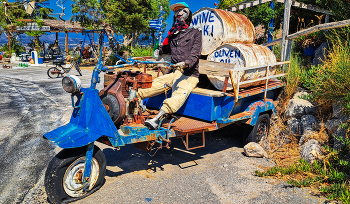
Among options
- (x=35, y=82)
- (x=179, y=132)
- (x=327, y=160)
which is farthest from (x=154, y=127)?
(x=35, y=82)

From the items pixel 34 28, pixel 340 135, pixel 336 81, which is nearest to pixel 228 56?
pixel 336 81

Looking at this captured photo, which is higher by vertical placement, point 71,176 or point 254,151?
point 71,176

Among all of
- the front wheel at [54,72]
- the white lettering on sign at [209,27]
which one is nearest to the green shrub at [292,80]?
the white lettering on sign at [209,27]

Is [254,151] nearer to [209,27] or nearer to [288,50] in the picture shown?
[209,27]

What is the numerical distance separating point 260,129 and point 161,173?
99.0 inches

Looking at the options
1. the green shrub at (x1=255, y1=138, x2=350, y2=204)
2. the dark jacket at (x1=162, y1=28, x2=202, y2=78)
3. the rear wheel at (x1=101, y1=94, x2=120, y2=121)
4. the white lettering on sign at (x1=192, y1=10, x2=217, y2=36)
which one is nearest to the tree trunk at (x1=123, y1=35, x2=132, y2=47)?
the white lettering on sign at (x1=192, y1=10, x2=217, y2=36)

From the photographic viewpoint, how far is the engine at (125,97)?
13.6 feet

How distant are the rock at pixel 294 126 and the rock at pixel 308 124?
116 millimetres

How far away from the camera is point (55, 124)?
7.01 m

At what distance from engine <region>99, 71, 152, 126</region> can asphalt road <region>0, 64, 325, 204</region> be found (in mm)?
927

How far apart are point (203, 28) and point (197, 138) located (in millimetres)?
2366

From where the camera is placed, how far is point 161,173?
4.64 meters

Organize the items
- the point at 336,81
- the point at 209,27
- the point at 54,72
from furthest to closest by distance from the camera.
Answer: the point at 54,72 < the point at 209,27 < the point at 336,81

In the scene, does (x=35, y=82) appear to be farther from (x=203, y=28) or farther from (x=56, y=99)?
(x=203, y=28)
